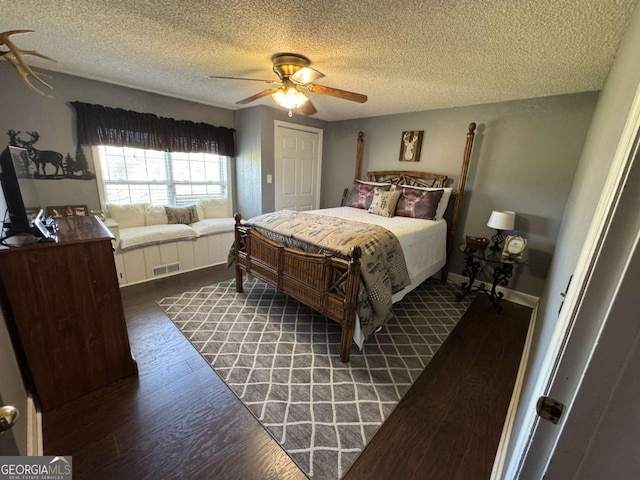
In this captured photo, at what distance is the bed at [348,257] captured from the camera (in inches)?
78.2

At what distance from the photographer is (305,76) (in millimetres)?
2271

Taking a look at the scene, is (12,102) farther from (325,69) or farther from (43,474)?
(43,474)

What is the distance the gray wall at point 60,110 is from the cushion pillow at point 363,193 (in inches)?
113

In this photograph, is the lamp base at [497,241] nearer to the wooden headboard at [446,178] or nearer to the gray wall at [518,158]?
the gray wall at [518,158]


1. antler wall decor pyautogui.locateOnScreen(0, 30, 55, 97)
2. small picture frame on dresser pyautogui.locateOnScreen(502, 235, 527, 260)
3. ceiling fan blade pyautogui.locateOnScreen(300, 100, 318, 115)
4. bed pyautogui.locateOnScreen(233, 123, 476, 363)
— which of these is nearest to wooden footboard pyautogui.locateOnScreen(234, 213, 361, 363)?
bed pyautogui.locateOnScreen(233, 123, 476, 363)

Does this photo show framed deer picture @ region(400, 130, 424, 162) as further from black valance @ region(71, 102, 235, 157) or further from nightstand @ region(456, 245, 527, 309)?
black valance @ region(71, 102, 235, 157)

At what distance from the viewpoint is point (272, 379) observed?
1849 mm

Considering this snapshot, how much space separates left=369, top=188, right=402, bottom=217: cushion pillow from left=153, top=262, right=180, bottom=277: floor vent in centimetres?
271

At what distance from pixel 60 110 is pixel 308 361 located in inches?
144

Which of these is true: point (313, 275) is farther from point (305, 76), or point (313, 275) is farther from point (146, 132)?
point (146, 132)

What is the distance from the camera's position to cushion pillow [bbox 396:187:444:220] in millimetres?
3219

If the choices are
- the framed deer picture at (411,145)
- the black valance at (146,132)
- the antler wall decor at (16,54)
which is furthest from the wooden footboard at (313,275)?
the framed deer picture at (411,145)

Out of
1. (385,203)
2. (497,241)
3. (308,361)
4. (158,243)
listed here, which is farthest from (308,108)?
(497,241)

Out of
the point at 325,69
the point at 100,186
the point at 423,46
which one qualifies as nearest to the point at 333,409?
the point at 423,46
